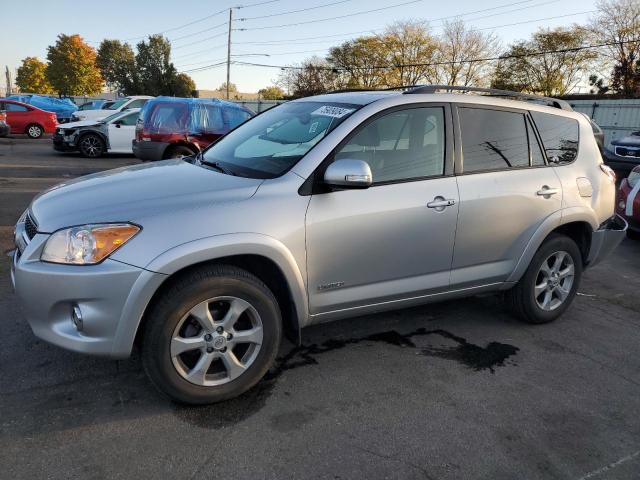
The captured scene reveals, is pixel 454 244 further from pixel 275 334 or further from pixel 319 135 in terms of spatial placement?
pixel 275 334

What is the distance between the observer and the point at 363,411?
2.88 m

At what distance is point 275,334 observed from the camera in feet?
9.61

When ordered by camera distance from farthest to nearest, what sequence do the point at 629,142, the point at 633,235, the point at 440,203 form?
the point at 629,142 → the point at 633,235 → the point at 440,203

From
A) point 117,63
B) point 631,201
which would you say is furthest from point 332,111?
point 117,63

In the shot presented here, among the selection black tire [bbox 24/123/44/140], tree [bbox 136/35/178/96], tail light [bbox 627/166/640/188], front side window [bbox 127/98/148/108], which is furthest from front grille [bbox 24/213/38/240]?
tree [bbox 136/35/178/96]

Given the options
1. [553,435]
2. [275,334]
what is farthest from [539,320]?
[275,334]

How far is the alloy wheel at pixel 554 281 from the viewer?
4117 millimetres

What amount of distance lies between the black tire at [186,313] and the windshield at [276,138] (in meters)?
0.70

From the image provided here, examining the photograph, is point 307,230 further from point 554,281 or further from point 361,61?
point 361,61

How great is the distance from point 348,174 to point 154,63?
75.0 m

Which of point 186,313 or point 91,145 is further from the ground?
point 91,145

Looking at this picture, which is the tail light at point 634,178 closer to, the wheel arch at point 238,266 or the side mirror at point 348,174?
the side mirror at point 348,174

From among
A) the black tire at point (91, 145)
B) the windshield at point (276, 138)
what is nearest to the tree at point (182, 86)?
the black tire at point (91, 145)

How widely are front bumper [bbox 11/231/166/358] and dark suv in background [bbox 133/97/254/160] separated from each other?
792cm
